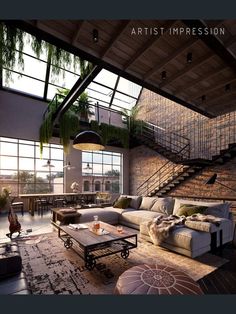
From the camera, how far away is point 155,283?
1518 millimetres

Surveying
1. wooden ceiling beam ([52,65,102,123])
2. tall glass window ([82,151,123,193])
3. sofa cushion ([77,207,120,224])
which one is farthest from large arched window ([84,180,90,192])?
sofa cushion ([77,207,120,224])

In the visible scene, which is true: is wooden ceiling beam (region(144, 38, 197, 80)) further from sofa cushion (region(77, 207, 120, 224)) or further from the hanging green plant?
the hanging green plant

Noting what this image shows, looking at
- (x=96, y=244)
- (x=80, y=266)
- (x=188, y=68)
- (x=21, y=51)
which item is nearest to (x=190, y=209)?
(x=96, y=244)

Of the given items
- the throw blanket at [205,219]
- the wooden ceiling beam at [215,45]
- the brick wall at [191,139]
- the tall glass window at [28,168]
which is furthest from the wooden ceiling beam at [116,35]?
the brick wall at [191,139]

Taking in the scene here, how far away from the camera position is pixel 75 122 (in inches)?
298

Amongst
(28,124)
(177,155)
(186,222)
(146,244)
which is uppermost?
(28,124)

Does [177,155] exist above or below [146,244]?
above

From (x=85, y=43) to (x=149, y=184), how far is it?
24.4ft

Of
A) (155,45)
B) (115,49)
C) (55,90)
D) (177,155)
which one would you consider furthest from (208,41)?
(55,90)

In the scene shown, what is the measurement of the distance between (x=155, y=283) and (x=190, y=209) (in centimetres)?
266

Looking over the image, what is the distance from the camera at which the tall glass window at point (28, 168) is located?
7.44 m

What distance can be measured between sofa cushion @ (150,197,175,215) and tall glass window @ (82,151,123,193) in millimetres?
4869

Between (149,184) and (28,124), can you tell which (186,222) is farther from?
(28,124)

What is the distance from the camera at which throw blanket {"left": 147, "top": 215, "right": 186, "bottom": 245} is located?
3.28 metres
